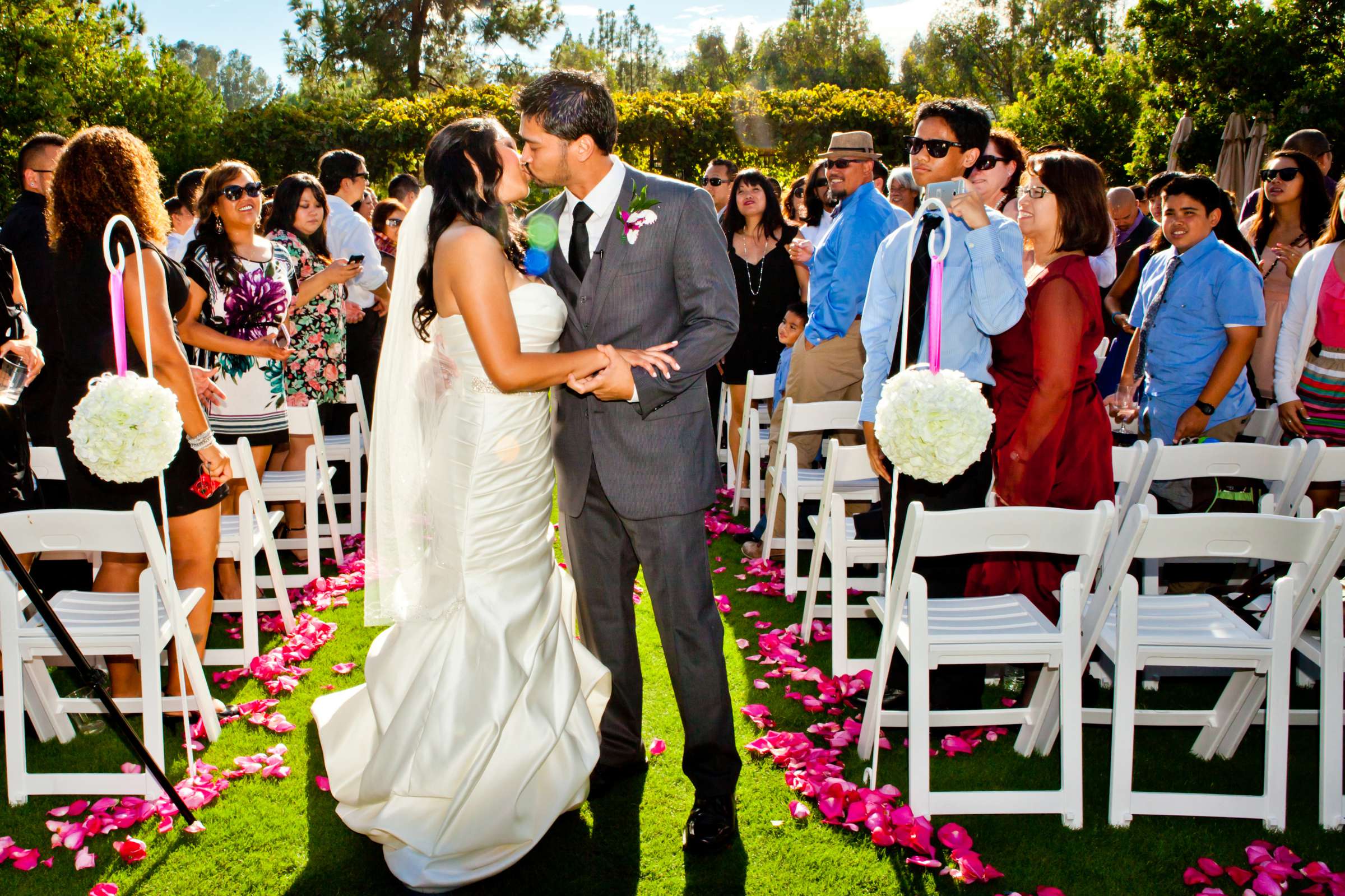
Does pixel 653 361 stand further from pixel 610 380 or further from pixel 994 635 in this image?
pixel 994 635

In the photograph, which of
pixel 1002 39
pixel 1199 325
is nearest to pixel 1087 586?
pixel 1199 325

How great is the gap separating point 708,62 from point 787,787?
288ft

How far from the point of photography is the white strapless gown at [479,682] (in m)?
2.68

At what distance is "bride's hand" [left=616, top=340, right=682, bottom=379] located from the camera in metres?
2.63

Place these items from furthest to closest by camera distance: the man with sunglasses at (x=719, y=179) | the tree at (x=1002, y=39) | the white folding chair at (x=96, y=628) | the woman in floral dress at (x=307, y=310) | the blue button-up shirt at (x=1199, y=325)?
1. the tree at (x=1002, y=39)
2. the man with sunglasses at (x=719, y=179)
3. the woman in floral dress at (x=307, y=310)
4. the blue button-up shirt at (x=1199, y=325)
5. the white folding chair at (x=96, y=628)

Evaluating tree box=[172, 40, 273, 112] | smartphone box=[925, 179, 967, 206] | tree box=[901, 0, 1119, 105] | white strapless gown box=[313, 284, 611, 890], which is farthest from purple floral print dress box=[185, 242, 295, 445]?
tree box=[172, 40, 273, 112]

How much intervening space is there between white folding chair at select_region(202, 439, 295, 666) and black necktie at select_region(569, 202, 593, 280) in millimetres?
1963

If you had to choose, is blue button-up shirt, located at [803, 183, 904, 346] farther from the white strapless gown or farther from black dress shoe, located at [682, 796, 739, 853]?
black dress shoe, located at [682, 796, 739, 853]

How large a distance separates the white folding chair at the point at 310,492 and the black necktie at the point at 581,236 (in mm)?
2554

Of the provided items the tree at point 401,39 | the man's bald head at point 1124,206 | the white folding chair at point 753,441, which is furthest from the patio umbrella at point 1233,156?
the tree at point 401,39

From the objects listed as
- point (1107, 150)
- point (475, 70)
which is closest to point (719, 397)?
point (1107, 150)

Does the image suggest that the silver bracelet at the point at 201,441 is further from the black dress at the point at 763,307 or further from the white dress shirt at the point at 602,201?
the black dress at the point at 763,307

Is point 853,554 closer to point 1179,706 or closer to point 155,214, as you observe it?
point 1179,706

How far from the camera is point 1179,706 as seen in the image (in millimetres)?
3787
